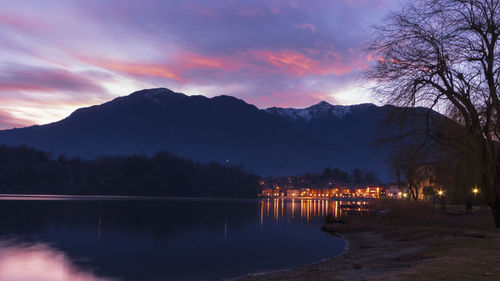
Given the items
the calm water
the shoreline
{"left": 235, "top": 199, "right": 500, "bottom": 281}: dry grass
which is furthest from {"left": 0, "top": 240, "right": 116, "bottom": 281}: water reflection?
{"left": 235, "top": 199, "right": 500, "bottom": 281}: dry grass

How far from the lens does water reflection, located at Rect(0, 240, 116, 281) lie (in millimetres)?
26625

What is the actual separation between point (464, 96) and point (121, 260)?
27.4 m

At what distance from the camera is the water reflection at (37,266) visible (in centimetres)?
2662

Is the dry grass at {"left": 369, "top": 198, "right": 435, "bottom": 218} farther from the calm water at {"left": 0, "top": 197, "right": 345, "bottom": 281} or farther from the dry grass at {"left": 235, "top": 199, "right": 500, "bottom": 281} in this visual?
the dry grass at {"left": 235, "top": 199, "right": 500, "bottom": 281}

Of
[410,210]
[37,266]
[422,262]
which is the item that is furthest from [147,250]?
[410,210]

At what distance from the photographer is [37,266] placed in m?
30.0

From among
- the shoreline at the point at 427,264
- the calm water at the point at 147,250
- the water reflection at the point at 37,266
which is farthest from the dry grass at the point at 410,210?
the water reflection at the point at 37,266

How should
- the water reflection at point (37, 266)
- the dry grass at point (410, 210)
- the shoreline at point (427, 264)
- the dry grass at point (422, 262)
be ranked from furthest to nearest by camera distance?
the dry grass at point (410, 210)
the water reflection at point (37, 266)
the dry grass at point (422, 262)
the shoreline at point (427, 264)

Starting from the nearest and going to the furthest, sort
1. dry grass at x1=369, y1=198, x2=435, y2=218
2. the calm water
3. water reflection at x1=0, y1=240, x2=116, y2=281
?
water reflection at x1=0, y1=240, x2=116, y2=281
the calm water
dry grass at x1=369, y1=198, x2=435, y2=218

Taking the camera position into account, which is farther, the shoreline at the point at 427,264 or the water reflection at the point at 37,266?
the water reflection at the point at 37,266

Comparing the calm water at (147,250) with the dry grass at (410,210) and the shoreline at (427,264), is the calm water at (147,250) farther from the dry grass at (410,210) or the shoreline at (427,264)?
the dry grass at (410,210)

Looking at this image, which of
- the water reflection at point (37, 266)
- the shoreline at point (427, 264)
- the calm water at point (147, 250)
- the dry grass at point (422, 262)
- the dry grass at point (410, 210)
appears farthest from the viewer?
the dry grass at point (410, 210)

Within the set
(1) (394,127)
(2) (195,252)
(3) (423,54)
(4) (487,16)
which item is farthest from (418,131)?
(2) (195,252)

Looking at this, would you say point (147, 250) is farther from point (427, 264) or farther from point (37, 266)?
point (427, 264)
